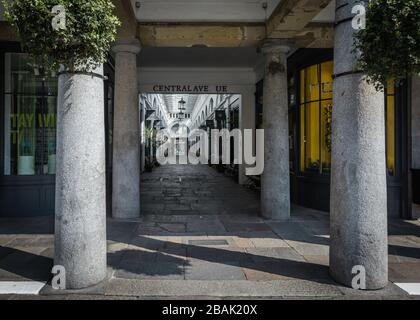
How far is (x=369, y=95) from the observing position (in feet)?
13.9

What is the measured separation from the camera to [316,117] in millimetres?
9672

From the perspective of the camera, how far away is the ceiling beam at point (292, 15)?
253 inches

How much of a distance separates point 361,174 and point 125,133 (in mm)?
5146

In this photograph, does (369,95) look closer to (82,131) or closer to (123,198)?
(82,131)

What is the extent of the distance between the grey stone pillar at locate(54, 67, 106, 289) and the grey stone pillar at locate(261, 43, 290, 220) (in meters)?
4.60

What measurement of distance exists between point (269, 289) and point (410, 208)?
531 cm

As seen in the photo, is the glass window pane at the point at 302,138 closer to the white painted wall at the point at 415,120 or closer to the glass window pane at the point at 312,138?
the glass window pane at the point at 312,138

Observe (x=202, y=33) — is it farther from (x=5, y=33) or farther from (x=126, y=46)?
(x=5, y=33)

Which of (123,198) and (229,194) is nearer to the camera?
(123,198)

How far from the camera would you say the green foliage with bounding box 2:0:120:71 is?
11.9 feet

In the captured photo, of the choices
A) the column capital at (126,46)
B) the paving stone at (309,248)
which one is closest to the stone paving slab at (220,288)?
the paving stone at (309,248)

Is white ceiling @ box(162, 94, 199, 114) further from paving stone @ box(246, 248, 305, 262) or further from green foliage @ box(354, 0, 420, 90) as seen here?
green foliage @ box(354, 0, 420, 90)

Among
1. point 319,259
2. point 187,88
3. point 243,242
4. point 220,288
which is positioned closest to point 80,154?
point 220,288
